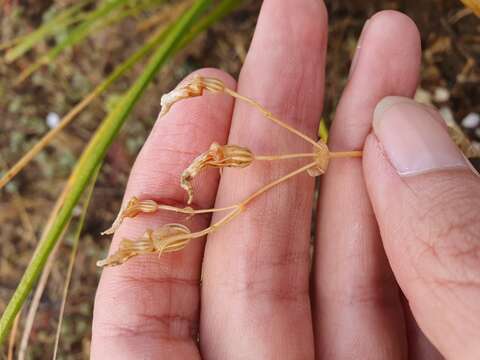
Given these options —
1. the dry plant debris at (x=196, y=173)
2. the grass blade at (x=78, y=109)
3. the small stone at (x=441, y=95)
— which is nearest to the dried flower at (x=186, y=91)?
the dry plant debris at (x=196, y=173)

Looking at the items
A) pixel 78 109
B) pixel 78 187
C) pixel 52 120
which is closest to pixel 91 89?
pixel 52 120

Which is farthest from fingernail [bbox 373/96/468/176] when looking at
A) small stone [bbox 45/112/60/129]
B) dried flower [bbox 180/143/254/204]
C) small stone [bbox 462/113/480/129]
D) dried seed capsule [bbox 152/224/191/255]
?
small stone [bbox 45/112/60/129]

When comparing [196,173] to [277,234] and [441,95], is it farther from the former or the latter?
[441,95]

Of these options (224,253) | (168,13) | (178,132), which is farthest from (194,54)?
(224,253)

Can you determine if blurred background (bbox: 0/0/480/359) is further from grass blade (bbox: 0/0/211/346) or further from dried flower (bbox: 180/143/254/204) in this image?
dried flower (bbox: 180/143/254/204)

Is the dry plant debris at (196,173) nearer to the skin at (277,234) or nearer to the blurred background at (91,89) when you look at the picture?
the skin at (277,234)

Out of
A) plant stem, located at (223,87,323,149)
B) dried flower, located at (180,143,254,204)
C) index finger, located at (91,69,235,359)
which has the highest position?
plant stem, located at (223,87,323,149)

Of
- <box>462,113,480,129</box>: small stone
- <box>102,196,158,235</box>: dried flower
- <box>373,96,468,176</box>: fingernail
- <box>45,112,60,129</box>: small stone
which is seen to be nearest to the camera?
<box>373,96,468,176</box>: fingernail
